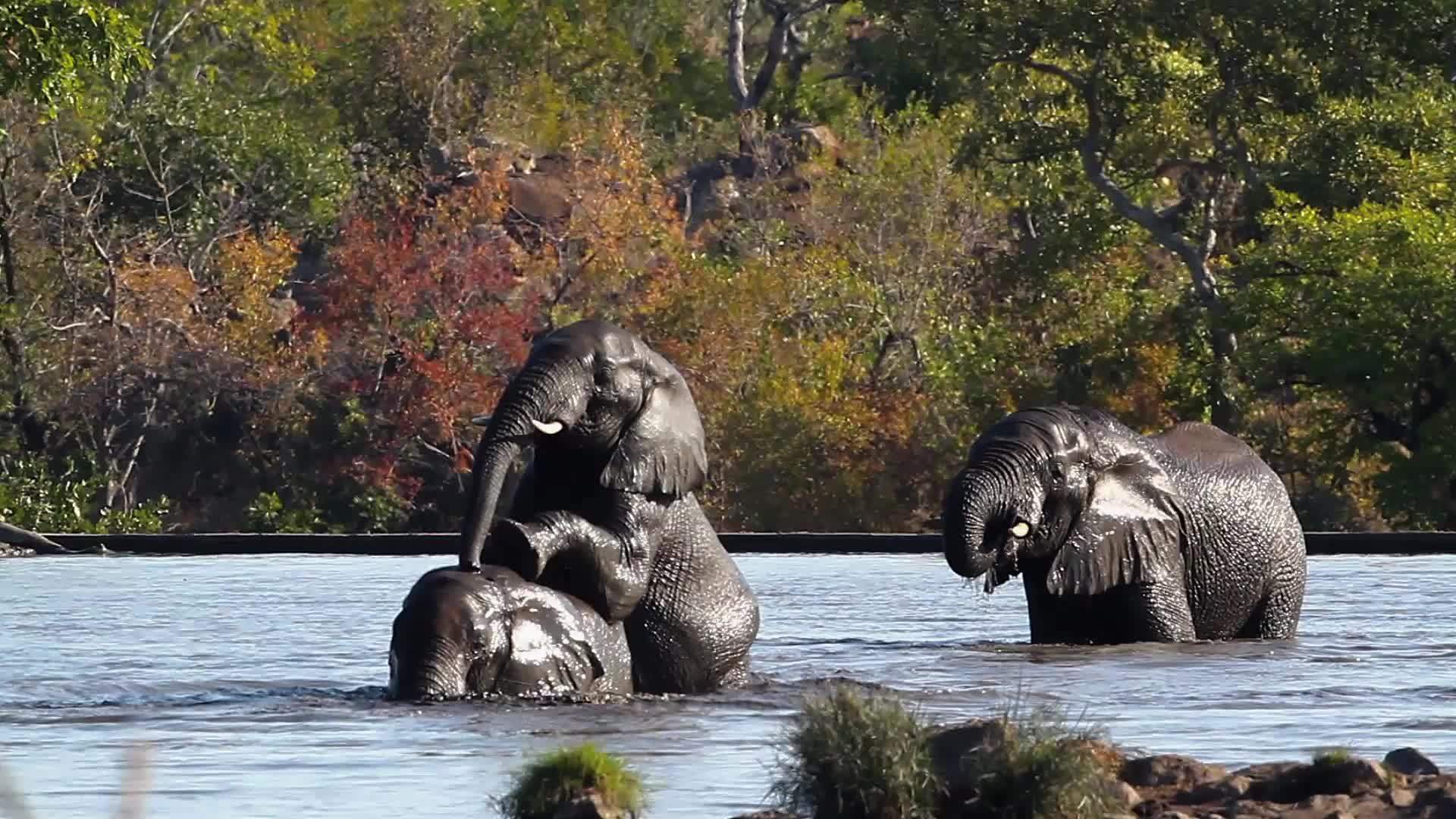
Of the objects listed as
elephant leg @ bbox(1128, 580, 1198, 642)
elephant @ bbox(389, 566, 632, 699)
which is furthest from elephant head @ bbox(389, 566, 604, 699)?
elephant leg @ bbox(1128, 580, 1198, 642)

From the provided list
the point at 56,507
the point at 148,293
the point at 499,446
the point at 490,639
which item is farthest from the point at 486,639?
the point at 148,293

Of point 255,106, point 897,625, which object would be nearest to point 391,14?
point 255,106

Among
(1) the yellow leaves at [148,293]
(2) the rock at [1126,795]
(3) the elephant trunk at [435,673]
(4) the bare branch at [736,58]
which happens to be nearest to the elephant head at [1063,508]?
(3) the elephant trunk at [435,673]

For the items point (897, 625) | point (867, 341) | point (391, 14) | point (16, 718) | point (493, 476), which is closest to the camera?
point (493, 476)

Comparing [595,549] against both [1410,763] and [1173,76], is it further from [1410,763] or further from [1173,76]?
[1173,76]

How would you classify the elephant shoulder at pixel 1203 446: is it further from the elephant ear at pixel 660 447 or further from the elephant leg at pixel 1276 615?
the elephant ear at pixel 660 447

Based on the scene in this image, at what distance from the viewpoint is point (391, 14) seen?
51.7m

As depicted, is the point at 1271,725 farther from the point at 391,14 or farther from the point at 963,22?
the point at 391,14

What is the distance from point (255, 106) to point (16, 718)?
34.0 m

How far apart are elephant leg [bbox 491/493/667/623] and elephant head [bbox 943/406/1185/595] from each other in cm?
266

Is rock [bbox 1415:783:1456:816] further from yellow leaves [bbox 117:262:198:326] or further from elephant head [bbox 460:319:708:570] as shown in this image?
yellow leaves [bbox 117:262:198:326]

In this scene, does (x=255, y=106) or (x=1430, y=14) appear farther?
(x=255, y=106)

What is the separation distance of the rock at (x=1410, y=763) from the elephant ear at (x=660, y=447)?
358 cm

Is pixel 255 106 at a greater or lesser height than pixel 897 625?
greater
